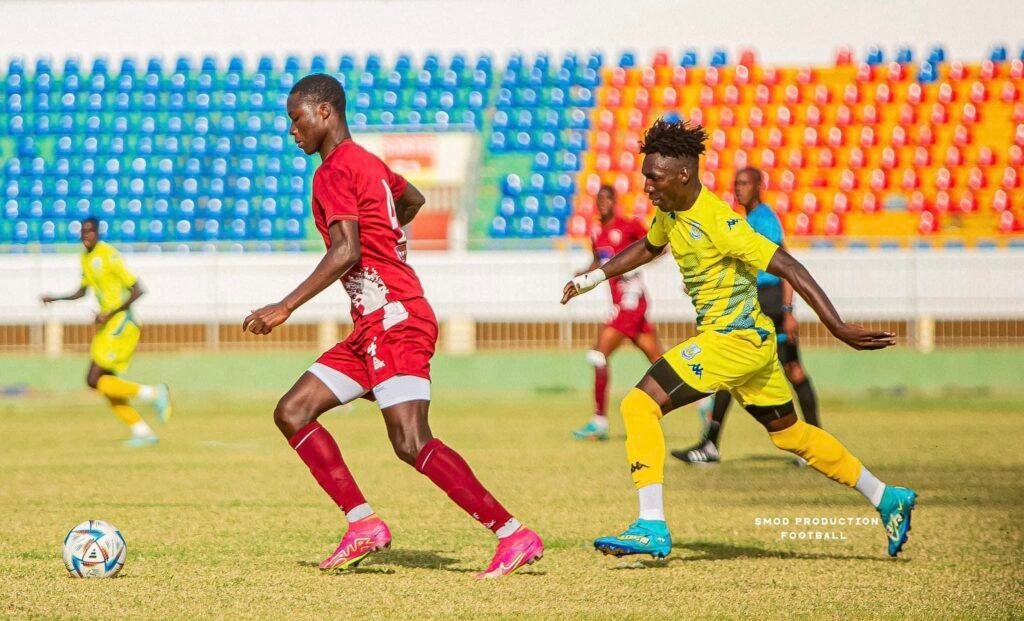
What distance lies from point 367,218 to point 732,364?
1910 millimetres

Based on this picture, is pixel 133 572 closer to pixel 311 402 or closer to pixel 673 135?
pixel 311 402

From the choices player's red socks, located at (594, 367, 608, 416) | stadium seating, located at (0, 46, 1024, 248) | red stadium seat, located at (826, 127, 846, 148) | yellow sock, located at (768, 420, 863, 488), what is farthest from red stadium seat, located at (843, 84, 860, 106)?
yellow sock, located at (768, 420, 863, 488)

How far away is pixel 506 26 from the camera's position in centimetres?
3103

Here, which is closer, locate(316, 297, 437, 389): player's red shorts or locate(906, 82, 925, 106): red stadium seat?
locate(316, 297, 437, 389): player's red shorts

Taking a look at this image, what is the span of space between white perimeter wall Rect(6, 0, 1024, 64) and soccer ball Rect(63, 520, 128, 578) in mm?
25052

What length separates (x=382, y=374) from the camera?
6316 millimetres

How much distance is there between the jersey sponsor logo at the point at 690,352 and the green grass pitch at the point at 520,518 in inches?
39.1

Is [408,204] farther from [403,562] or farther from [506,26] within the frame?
[506,26]

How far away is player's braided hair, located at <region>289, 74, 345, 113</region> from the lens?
6.37 m

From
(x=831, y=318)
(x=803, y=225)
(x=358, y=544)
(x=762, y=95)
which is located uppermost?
(x=762, y=95)

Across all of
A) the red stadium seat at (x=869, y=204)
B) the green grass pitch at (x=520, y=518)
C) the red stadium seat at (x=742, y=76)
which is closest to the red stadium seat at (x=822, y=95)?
the red stadium seat at (x=742, y=76)

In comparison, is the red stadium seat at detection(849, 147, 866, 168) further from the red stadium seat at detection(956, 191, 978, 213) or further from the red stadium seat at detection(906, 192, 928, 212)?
the red stadium seat at detection(956, 191, 978, 213)

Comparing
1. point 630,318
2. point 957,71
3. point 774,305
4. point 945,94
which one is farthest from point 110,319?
point 957,71

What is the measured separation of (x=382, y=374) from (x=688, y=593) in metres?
1.64
